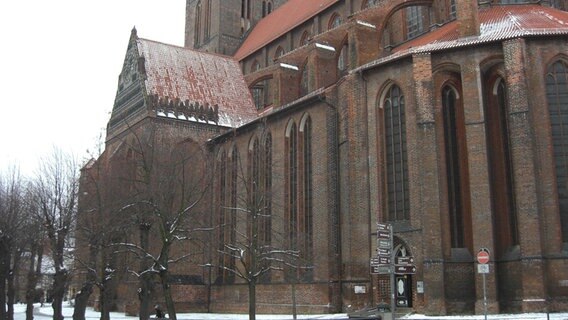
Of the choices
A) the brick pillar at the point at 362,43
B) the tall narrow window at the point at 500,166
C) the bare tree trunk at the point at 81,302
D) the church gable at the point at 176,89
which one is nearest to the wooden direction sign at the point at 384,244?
the tall narrow window at the point at 500,166

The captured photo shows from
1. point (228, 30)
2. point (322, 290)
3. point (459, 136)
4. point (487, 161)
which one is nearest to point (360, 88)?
point (459, 136)

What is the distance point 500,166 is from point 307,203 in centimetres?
1029

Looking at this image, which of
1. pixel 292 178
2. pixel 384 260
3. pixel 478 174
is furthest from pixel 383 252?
pixel 292 178

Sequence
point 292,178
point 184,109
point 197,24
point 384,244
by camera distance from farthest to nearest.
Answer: point 197,24 → point 184,109 → point 292,178 → point 384,244

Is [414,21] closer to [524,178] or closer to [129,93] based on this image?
[524,178]

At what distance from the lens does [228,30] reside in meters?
56.8

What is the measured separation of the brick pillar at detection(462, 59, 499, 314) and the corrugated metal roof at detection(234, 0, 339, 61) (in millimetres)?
17701

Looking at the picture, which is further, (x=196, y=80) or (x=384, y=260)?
(x=196, y=80)

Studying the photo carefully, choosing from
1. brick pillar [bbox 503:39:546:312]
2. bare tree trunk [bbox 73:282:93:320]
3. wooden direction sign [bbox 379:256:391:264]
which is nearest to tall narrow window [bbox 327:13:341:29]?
brick pillar [bbox 503:39:546:312]

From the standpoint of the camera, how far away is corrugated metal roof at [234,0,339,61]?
44.7 metres

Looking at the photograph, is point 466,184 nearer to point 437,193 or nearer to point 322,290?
point 437,193

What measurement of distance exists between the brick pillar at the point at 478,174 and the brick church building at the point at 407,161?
47 millimetres

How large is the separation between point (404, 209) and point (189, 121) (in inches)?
702

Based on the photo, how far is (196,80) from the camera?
43.4 m
